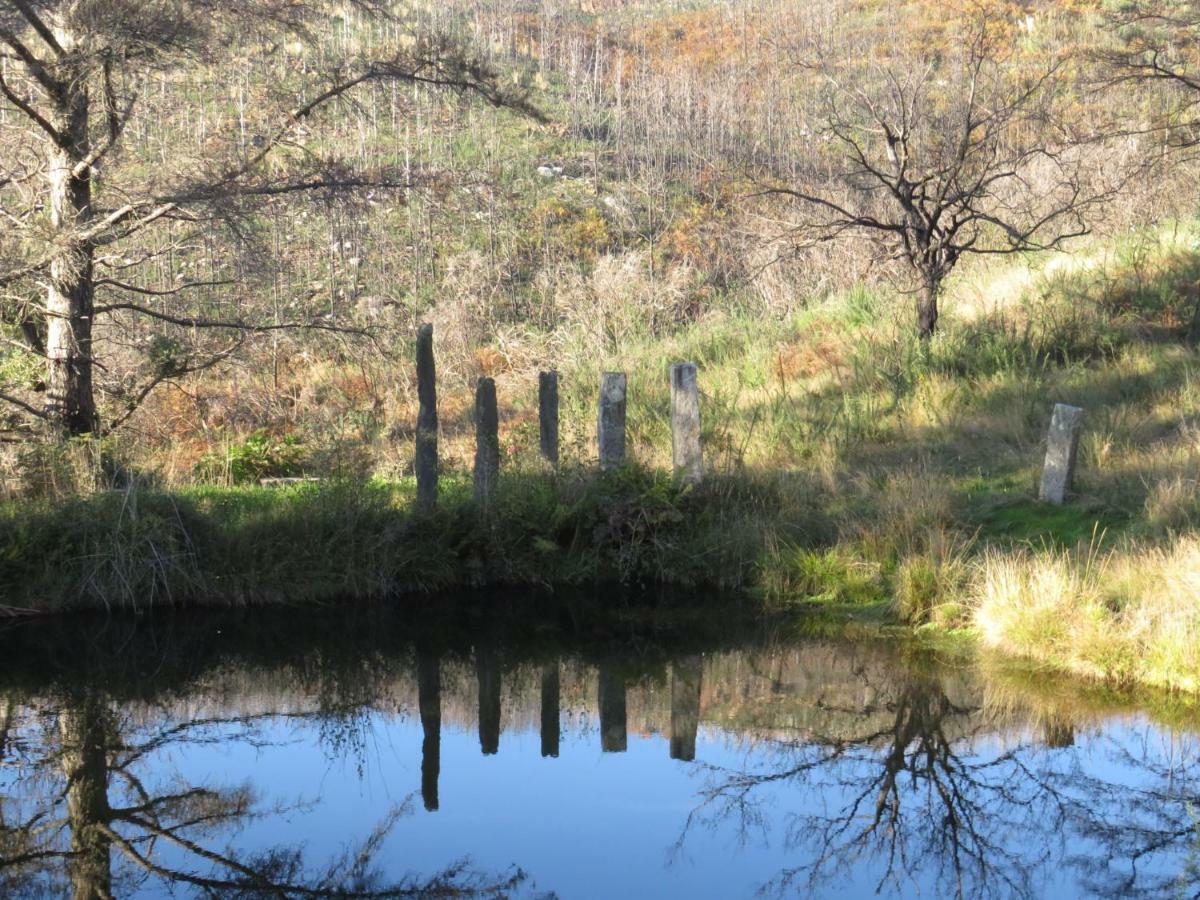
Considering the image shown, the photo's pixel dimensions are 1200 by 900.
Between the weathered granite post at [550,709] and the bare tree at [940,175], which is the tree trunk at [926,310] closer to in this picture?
the bare tree at [940,175]

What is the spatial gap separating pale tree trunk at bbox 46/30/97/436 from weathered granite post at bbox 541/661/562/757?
5830mm

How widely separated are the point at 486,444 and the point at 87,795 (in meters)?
5.24

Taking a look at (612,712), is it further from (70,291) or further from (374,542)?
(70,291)

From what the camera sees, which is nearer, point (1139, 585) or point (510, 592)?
point (1139, 585)

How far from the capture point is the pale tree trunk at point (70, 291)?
42.0 feet

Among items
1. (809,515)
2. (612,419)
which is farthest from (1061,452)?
(612,419)

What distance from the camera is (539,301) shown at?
1134 inches

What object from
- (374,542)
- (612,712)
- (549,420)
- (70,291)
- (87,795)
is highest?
(70,291)

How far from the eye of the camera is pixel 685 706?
9.13 metres

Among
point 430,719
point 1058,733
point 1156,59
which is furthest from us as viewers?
point 1156,59

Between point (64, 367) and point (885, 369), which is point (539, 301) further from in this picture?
point (64, 367)

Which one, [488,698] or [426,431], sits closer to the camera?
[488,698]

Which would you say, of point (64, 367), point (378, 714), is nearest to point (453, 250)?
point (64, 367)

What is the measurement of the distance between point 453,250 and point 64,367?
1918cm
